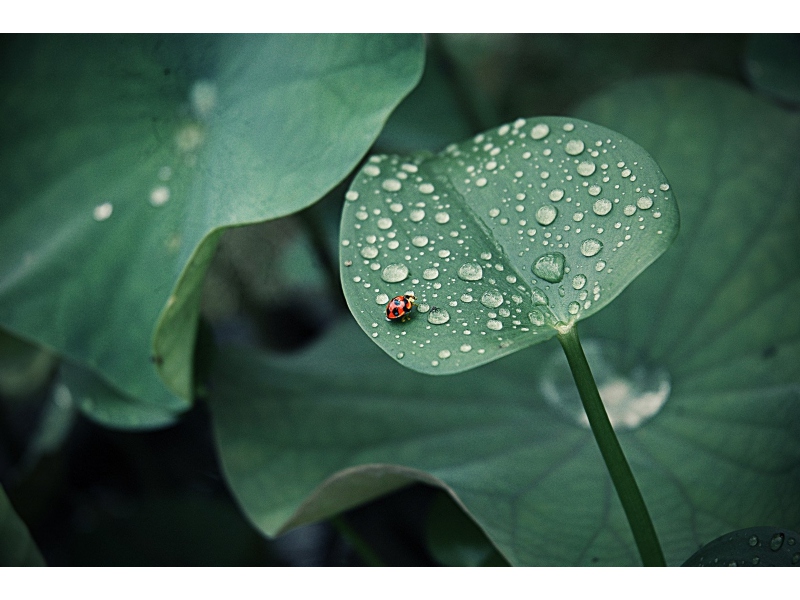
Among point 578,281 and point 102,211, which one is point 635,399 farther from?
point 102,211

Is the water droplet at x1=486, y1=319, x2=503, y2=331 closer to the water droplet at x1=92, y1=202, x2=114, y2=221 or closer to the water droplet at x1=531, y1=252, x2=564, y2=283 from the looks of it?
the water droplet at x1=531, y1=252, x2=564, y2=283

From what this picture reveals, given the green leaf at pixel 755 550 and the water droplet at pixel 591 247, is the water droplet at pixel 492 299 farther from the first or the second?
the green leaf at pixel 755 550

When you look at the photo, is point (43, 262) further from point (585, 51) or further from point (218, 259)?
point (585, 51)

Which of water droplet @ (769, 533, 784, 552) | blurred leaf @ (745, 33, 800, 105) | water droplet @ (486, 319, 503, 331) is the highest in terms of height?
water droplet @ (486, 319, 503, 331)

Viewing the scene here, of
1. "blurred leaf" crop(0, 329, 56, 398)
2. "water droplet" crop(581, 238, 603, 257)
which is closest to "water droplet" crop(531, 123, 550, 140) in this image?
"water droplet" crop(581, 238, 603, 257)

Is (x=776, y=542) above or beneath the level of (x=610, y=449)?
beneath

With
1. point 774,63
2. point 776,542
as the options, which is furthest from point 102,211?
point 774,63

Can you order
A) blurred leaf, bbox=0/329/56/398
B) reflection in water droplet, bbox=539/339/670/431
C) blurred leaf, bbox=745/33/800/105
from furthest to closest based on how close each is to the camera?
1. blurred leaf, bbox=0/329/56/398
2. blurred leaf, bbox=745/33/800/105
3. reflection in water droplet, bbox=539/339/670/431

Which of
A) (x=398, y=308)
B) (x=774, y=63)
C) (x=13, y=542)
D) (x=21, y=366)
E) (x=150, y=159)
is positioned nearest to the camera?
(x=398, y=308)
